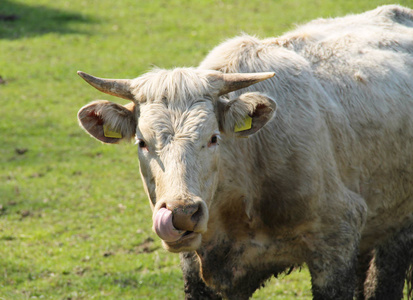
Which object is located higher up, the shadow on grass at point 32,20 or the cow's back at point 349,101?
the cow's back at point 349,101

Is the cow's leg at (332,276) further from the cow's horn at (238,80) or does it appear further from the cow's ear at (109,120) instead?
the cow's ear at (109,120)

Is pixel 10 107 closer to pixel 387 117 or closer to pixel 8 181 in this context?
pixel 8 181

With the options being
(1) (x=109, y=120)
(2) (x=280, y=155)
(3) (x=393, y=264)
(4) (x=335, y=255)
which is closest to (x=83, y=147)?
(3) (x=393, y=264)

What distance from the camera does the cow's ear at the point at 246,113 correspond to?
4758 millimetres

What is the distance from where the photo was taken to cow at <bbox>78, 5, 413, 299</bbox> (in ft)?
14.8

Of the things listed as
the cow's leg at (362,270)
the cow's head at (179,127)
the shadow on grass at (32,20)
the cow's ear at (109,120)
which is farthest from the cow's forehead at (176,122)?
the shadow on grass at (32,20)

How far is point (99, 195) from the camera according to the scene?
10.5 meters

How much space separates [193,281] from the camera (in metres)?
5.75

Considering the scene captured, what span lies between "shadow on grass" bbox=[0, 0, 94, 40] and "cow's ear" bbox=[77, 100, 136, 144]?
15.6 meters

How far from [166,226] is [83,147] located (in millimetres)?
8731

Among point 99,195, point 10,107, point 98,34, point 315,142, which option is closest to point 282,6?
point 98,34

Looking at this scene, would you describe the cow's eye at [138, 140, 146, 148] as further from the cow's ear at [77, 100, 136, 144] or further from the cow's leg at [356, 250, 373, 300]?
the cow's leg at [356, 250, 373, 300]

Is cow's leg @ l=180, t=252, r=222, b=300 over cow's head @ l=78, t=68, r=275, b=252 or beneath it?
beneath

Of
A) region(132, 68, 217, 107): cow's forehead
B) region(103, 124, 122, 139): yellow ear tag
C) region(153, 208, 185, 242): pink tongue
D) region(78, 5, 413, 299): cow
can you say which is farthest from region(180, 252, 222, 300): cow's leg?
region(132, 68, 217, 107): cow's forehead
